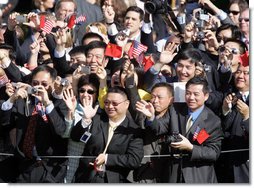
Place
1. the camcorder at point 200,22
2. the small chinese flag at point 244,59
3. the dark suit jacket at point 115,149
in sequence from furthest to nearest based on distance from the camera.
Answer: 1. the camcorder at point 200,22
2. the small chinese flag at point 244,59
3. the dark suit jacket at point 115,149

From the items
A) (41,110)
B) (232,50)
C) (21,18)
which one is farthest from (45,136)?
(232,50)

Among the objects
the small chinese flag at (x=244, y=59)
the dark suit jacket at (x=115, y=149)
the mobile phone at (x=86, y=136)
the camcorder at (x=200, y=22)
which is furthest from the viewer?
the camcorder at (x=200, y=22)

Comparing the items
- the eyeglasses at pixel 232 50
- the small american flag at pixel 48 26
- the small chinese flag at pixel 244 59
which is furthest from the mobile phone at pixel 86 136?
the small chinese flag at pixel 244 59

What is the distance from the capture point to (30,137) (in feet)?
30.1

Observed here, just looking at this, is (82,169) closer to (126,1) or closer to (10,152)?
(10,152)

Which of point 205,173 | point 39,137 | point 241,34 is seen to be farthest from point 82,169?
point 241,34

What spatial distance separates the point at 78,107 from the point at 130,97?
0.50 metres

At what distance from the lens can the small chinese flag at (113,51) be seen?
9148mm

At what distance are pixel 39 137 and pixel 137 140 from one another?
3.05 ft

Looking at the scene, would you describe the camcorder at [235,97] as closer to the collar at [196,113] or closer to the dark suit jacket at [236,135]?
the dark suit jacket at [236,135]

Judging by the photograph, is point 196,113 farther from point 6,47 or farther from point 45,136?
point 6,47

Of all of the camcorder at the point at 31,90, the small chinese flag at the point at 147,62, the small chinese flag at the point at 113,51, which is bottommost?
the camcorder at the point at 31,90

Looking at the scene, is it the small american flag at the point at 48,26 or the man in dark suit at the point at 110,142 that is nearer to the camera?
the man in dark suit at the point at 110,142

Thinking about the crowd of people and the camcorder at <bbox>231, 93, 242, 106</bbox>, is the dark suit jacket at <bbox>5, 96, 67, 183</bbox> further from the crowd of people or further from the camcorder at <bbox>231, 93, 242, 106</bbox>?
the camcorder at <bbox>231, 93, 242, 106</bbox>
